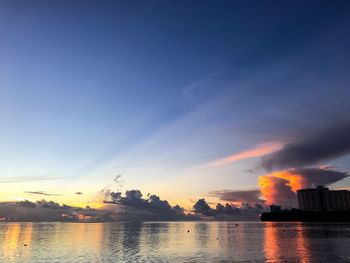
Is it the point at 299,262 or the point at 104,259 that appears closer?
the point at 299,262

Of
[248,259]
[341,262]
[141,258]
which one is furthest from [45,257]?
[341,262]

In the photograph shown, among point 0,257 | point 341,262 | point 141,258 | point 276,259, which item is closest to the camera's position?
point 341,262

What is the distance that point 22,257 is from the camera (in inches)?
3310

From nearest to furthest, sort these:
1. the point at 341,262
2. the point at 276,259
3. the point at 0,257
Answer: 1. the point at 341,262
2. the point at 276,259
3. the point at 0,257

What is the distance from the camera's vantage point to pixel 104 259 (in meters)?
78.6

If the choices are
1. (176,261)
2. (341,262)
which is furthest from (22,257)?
(341,262)

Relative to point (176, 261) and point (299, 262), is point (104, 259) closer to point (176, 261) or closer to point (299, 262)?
point (176, 261)

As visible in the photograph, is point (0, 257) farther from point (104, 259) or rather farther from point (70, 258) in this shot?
point (104, 259)

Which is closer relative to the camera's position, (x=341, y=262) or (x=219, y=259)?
(x=341, y=262)

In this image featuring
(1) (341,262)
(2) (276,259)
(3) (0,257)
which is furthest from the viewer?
(3) (0,257)

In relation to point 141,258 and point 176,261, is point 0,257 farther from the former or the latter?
point 176,261

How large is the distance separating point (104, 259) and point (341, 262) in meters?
49.5

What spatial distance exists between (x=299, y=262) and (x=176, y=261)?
83.1 feet

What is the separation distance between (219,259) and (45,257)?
4088cm
